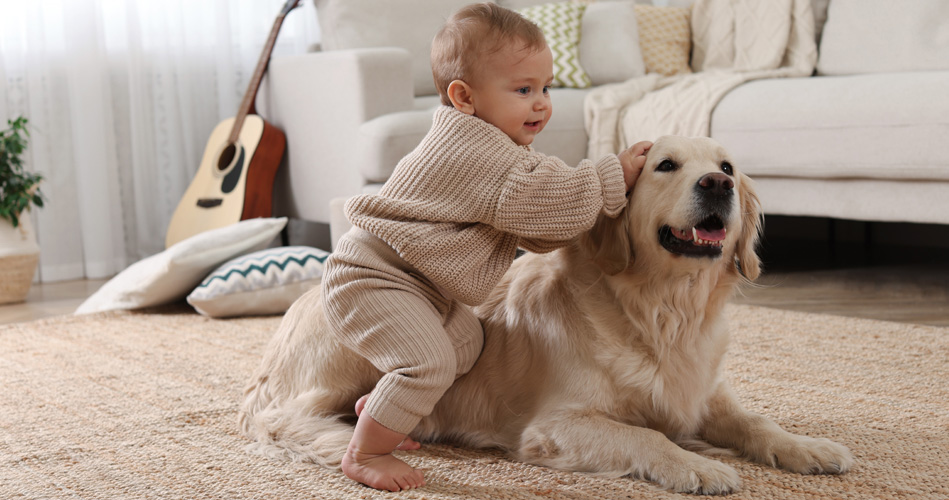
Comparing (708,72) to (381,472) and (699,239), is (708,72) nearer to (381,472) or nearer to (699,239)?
(699,239)

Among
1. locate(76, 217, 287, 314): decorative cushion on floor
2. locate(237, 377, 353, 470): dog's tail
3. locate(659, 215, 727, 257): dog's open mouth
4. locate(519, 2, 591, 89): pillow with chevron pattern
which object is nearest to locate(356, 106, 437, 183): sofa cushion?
locate(76, 217, 287, 314): decorative cushion on floor

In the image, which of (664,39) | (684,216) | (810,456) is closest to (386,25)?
(664,39)

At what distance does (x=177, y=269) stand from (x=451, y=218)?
187 centimetres

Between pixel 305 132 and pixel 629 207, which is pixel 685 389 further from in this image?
pixel 305 132

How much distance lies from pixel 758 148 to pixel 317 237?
2561mm

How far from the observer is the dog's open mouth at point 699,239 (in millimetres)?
1361

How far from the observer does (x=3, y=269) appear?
341cm

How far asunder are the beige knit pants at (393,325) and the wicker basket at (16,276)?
2472mm

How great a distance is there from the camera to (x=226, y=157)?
408cm

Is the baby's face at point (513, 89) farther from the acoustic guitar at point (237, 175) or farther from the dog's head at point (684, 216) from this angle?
the acoustic guitar at point (237, 175)

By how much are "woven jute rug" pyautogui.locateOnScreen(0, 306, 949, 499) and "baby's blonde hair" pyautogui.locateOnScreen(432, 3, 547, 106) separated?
666 millimetres

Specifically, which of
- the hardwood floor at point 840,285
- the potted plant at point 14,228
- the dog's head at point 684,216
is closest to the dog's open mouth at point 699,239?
the dog's head at point 684,216

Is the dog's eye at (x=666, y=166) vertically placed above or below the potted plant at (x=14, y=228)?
above

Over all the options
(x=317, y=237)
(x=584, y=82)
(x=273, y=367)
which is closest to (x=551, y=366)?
(x=273, y=367)
